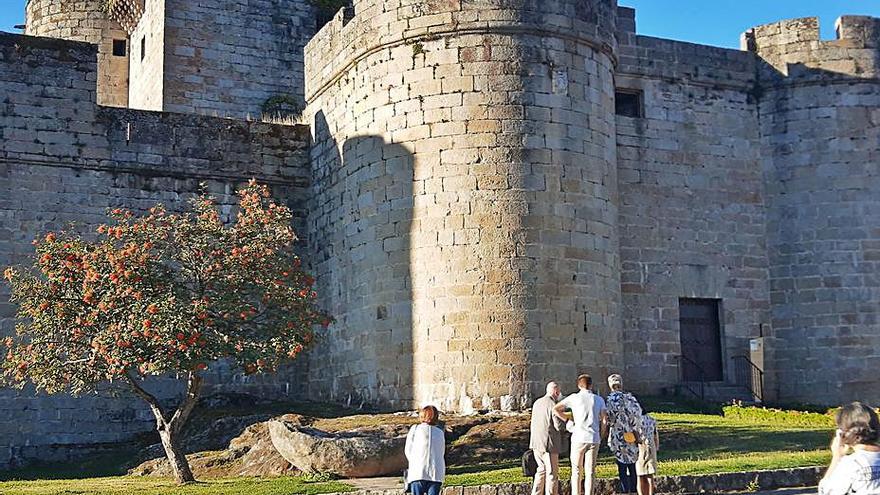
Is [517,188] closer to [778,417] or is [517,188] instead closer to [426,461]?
[778,417]

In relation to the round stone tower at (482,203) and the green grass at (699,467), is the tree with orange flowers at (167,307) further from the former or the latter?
the green grass at (699,467)

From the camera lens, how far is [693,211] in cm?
2278

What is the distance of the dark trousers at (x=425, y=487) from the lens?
11.2 metres

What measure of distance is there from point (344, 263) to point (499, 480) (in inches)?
323

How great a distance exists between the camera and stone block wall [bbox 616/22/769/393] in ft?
72.3

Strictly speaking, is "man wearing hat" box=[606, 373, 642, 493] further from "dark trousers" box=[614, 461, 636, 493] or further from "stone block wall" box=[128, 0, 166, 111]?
"stone block wall" box=[128, 0, 166, 111]

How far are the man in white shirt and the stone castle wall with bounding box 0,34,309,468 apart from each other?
10.7m

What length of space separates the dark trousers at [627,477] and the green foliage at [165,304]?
534 cm

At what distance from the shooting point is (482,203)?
18.8m

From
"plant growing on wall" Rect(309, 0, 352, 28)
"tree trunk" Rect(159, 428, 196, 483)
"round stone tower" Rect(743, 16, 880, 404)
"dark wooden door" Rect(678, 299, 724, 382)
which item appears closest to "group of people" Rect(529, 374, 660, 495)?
"tree trunk" Rect(159, 428, 196, 483)

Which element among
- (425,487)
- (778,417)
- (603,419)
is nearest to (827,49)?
(778,417)

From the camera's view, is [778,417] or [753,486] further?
[778,417]

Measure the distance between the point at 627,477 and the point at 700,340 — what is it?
10164 millimetres

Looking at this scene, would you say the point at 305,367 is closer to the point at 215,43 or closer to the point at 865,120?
the point at 215,43
